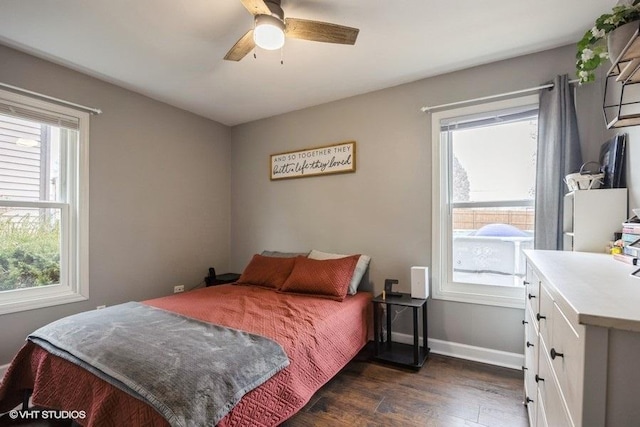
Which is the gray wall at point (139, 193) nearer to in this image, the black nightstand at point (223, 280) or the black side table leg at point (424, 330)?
the black nightstand at point (223, 280)

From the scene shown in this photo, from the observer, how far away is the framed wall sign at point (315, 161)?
3211mm

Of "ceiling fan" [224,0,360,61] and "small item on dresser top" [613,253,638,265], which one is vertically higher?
"ceiling fan" [224,0,360,61]

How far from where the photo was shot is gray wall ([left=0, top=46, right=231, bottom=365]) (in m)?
2.48

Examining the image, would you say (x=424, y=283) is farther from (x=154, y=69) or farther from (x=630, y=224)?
(x=154, y=69)

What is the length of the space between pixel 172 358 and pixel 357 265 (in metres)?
1.88

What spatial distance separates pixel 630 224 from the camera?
4.53ft

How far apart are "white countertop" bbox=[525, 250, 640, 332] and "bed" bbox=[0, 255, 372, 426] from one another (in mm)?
1306

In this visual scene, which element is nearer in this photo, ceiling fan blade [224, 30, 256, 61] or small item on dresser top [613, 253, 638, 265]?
small item on dresser top [613, 253, 638, 265]

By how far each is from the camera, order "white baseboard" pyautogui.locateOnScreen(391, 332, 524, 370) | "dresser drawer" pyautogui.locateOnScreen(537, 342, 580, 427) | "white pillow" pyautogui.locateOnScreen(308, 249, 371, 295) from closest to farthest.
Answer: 1. "dresser drawer" pyautogui.locateOnScreen(537, 342, 580, 427)
2. "white baseboard" pyautogui.locateOnScreen(391, 332, 524, 370)
3. "white pillow" pyautogui.locateOnScreen(308, 249, 371, 295)

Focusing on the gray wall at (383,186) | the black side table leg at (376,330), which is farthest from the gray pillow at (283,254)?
the black side table leg at (376,330)

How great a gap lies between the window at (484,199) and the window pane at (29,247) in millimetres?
3363

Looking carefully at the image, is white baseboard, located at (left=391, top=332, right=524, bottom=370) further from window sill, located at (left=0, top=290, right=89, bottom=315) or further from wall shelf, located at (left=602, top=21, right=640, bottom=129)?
window sill, located at (left=0, top=290, right=89, bottom=315)

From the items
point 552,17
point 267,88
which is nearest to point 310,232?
point 267,88

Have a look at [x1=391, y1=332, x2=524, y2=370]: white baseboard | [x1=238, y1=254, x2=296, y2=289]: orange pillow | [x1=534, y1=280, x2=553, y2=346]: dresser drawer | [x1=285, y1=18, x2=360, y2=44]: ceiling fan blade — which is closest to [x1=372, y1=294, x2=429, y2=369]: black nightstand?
[x1=391, y1=332, x2=524, y2=370]: white baseboard
